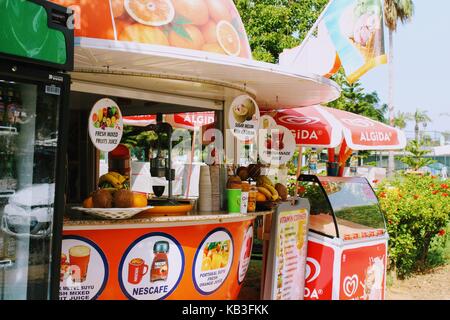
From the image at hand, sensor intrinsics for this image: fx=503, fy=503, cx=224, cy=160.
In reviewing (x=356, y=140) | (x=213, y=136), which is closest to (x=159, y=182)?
(x=213, y=136)

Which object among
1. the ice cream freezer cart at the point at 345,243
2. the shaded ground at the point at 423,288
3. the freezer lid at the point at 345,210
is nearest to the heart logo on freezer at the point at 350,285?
the ice cream freezer cart at the point at 345,243

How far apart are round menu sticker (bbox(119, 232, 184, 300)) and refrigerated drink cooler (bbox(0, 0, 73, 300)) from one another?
134 centimetres

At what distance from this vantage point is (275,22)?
1292cm

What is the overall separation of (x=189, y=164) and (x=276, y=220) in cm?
172

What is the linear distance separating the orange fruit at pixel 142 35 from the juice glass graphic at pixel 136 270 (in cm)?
194

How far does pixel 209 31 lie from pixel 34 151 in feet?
8.27

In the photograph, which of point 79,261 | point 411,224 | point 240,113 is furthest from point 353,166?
point 79,261

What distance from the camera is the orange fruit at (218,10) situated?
201 inches

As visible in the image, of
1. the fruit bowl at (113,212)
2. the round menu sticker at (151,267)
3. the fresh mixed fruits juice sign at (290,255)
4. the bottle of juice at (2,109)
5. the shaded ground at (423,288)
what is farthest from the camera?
the shaded ground at (423,288)

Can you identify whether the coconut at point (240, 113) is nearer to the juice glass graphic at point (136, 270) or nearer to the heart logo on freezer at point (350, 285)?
the juice glass graphic at point (136, 270)

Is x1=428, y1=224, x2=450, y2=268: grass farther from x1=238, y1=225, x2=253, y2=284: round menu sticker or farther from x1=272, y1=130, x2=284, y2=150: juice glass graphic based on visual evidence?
x1=238, y1=225, x2=253, y2=284: round menu sticker

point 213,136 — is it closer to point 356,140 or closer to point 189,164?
point 189,164

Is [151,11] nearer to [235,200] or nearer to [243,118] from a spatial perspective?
[243,118]
